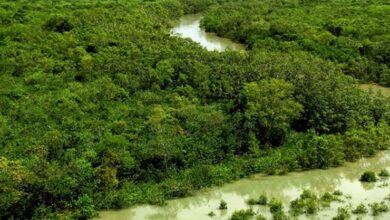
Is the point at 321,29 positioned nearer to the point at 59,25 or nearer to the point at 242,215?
the point at 59,25

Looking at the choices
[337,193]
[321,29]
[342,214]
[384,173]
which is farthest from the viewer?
[321,29]

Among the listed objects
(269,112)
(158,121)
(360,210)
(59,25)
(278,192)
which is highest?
(269,112)

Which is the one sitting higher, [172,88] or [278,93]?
[278,93]

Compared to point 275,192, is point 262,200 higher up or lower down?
higher up

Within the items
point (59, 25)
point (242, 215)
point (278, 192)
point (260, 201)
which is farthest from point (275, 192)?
point (59, 25)

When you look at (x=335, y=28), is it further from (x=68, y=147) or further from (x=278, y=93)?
(x=68, y=147)

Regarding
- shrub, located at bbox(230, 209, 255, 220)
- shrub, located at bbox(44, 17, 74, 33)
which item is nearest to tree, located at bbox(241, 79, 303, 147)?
shrub, located at bbox(230, 209, 255, 220)

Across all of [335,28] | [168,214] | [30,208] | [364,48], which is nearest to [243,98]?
[168,214]

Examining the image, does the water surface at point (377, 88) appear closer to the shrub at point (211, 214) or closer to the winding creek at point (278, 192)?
the winding creek at point (278, 192)
